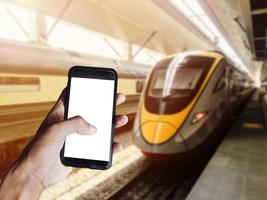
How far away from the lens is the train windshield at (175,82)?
5043 millimetres

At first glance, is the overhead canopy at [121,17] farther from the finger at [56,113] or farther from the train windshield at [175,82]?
the finger at [56,113]

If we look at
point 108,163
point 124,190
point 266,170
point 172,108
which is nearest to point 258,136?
point 266,170

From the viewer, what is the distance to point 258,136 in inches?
285

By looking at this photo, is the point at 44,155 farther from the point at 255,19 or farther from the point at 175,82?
the point at 255,19

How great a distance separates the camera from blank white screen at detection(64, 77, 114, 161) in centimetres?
142

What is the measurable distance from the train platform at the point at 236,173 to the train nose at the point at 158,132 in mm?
758

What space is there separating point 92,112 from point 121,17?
20.5ft

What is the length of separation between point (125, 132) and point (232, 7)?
4499mm

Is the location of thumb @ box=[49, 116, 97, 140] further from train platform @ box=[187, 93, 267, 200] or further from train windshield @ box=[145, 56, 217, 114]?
train windshield @ box=[145, 56, 217, 114]

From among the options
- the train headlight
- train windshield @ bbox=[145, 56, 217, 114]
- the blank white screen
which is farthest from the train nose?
the blank white screen

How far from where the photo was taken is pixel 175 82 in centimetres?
536

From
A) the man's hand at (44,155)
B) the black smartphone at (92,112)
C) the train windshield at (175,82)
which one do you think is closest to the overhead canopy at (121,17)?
the train windshield at (175,82)

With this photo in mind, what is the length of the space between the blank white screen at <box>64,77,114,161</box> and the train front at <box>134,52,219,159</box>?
3.27m

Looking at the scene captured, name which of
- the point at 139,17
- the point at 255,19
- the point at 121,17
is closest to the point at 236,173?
the point at 255,19
